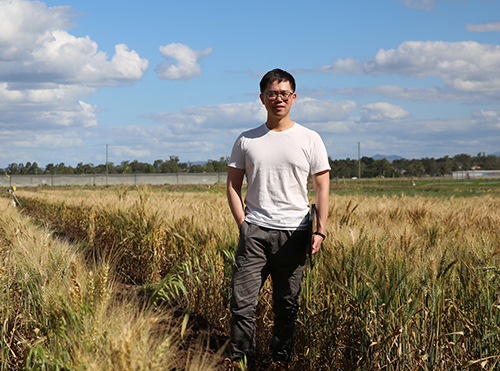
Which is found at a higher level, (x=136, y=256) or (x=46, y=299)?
(x=46, y=299)

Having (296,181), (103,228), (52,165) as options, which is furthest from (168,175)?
(296,181)

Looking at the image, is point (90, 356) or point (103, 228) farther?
point (103, 228)

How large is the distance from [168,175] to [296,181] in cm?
7252

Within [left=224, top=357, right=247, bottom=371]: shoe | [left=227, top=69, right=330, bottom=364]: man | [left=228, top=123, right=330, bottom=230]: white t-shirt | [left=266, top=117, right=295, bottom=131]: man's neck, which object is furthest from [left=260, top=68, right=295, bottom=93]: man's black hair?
[left=224, top=357, right=247, bottom=371]: shoe

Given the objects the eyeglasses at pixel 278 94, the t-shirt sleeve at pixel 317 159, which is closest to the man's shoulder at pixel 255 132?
the eyeglasses at pixel 278 94

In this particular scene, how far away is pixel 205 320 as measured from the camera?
415cm

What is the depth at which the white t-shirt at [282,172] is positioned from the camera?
9.93ft

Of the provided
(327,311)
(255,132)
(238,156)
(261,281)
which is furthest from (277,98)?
(327,311)

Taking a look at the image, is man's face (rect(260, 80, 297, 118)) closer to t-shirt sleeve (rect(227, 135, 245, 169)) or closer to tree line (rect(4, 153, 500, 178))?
t-shirt sleeve (rect(227, 135, 245, 169))

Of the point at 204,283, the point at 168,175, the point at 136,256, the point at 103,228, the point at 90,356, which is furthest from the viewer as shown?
the point at 168,175

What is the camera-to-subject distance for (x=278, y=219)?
3006 mm

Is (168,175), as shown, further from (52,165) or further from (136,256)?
(136,256)

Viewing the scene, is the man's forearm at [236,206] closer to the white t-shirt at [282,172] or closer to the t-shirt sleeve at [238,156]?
the white t-shirt at [282,172]

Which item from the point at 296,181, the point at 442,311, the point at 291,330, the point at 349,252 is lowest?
the point at 291,330
